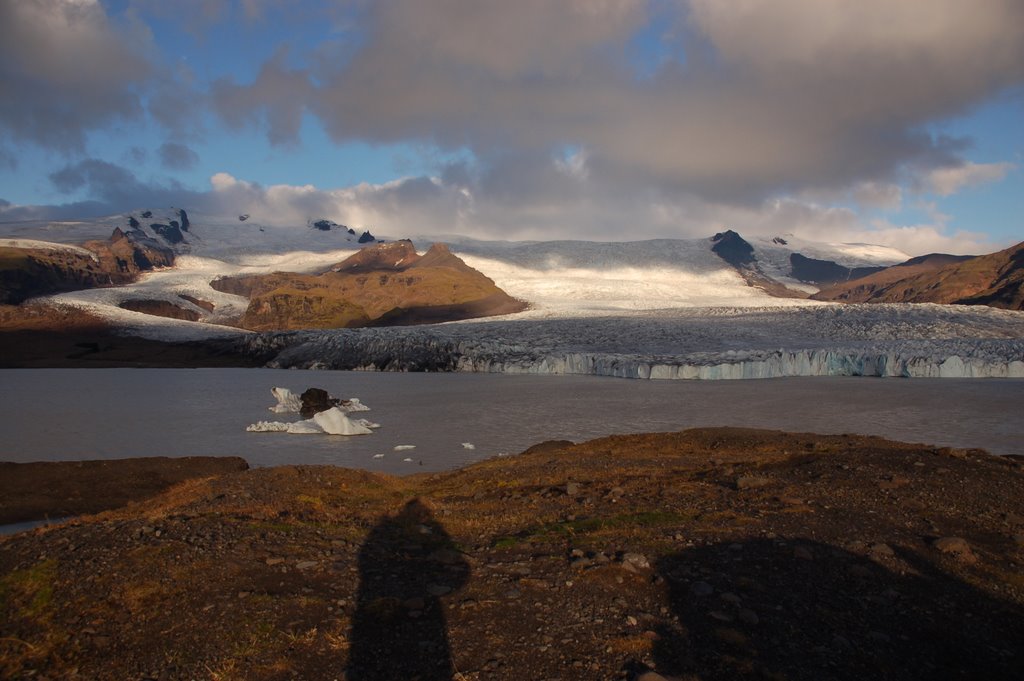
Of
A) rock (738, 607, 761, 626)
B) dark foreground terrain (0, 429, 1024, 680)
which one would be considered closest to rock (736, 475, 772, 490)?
dark foreground terrain (0, 429, 1024, 680)

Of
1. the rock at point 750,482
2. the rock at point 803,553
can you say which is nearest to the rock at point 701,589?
the rock at point 803,553

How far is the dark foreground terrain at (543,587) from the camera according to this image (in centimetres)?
546

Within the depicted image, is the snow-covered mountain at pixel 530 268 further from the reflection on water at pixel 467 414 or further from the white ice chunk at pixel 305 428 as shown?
the white ice chunk at pixel 305 428

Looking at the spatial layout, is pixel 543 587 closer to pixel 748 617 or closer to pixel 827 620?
pixel 748 617

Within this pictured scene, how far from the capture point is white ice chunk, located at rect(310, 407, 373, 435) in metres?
25.6

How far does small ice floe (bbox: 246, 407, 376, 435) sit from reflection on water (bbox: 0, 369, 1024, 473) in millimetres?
570

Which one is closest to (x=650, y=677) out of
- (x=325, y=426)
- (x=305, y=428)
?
(x=325, y=426)

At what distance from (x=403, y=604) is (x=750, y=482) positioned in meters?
6.87

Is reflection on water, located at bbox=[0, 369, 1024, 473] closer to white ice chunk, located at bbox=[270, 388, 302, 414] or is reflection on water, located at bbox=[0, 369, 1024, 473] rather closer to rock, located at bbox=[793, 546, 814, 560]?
white ice chunk, located at bbox=[270, 388, 302, 414]

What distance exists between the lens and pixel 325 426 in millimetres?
25641

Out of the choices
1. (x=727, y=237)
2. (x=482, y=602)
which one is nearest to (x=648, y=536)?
(x=482, y=602)

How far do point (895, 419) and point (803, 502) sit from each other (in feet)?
69.0

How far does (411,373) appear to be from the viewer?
5978cm

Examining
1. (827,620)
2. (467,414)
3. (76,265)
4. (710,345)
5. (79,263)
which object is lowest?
(467,414)
